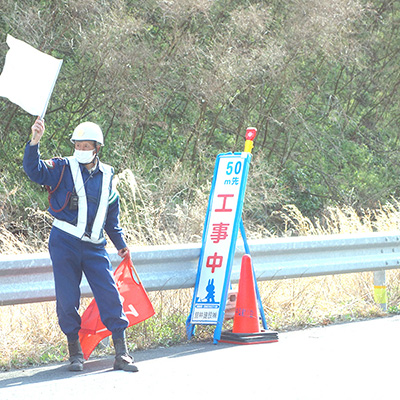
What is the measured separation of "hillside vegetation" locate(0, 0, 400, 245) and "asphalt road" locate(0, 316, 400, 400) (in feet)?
20.2

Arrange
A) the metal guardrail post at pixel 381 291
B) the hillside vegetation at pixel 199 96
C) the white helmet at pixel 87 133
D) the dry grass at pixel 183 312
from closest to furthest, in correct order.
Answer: the white helmet at pixel 87 133 → the dry grass at pixel 183 312 → the metal guardrail post at pixel 381 291 → the hillside vegetation at pixel 199 96

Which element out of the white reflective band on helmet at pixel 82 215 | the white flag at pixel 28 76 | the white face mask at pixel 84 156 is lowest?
the white reflective band on helmet at pixel 82 215

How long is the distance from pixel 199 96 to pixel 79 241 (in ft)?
36.1

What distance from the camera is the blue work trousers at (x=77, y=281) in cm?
604

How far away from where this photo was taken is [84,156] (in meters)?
6.10

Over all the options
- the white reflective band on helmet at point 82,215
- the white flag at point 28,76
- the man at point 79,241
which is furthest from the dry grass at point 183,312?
the white flag at point 28,76

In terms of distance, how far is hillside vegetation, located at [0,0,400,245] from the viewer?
49.5ft

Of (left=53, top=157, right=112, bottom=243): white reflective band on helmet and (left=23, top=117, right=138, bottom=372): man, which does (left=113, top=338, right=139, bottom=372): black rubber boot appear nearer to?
(left=23, top=117, right=138, bottom=372): man

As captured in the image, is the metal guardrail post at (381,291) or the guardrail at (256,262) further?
the metal guardrail post at (381,291)

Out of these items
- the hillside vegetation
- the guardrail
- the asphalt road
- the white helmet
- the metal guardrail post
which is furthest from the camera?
the hillside vegetation

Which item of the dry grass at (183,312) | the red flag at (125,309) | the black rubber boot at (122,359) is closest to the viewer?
the black rubber boot at (122,359)

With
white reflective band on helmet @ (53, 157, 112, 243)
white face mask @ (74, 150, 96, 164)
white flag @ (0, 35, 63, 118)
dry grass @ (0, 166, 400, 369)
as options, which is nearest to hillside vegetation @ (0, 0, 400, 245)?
dry grass @ (0, 166, 400, 369)

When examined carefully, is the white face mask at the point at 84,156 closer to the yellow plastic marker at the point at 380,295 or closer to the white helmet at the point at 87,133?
the white helmet at the point at 87,133

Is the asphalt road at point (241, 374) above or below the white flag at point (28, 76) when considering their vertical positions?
below
